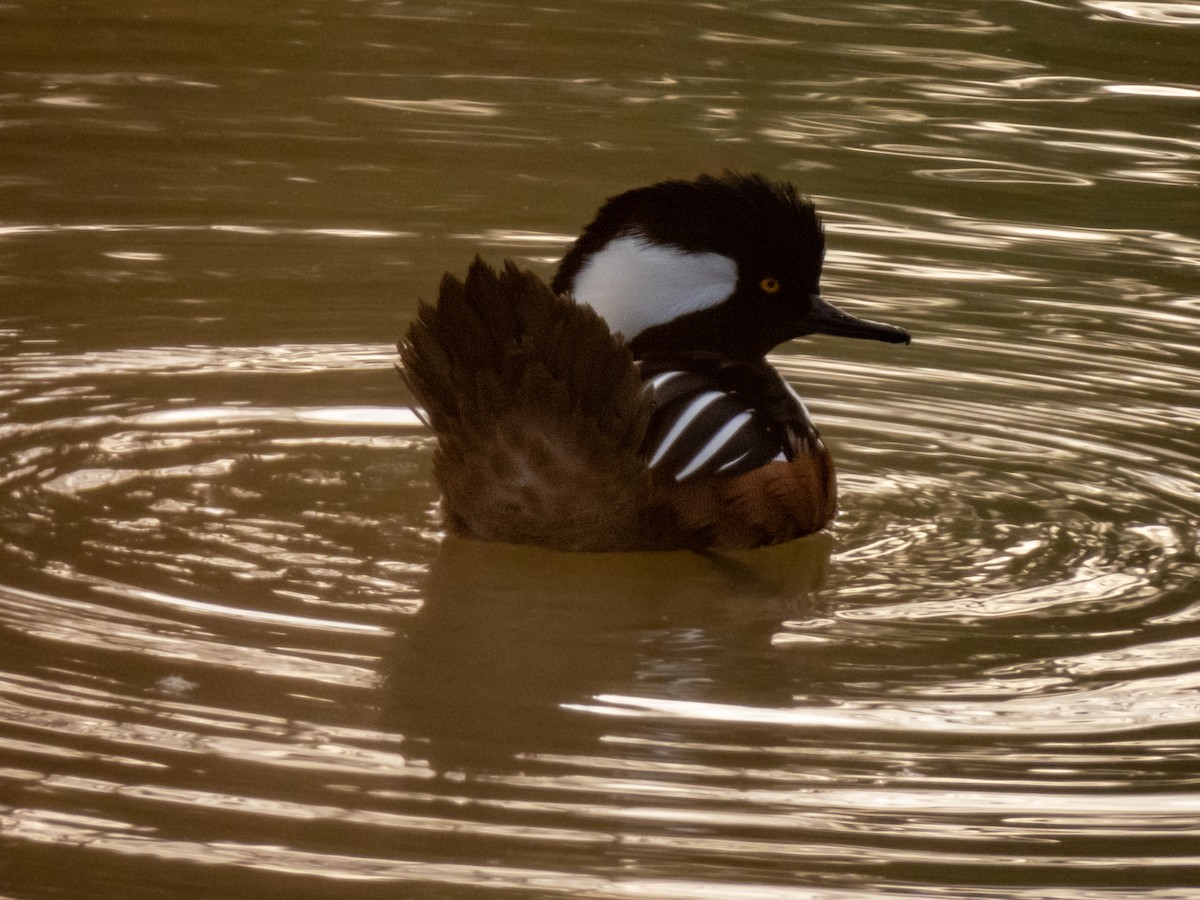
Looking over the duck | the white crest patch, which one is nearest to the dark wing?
the duck

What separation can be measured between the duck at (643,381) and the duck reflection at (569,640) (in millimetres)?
110

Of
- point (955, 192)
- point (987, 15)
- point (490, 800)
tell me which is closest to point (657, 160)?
point (955, 192)

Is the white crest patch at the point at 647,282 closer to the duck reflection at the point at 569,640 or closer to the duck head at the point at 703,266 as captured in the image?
the duck head at the point at 703,266

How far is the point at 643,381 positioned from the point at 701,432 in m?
0.21

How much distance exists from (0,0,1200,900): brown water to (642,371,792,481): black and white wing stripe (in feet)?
1.15

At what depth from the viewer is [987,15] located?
40.3 feet

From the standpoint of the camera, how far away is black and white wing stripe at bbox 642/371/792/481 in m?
4.98

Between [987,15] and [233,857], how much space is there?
9943 millimetres

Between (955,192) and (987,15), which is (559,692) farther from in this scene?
(987,15)

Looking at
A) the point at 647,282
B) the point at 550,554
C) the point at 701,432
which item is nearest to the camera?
the point at 701,432

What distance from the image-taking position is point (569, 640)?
15.5ft

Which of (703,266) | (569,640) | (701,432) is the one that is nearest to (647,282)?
(703,266)

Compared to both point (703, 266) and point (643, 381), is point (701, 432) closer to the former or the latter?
point (643, 381)

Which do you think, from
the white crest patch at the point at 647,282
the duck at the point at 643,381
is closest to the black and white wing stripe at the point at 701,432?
the duck at the point at 643,381
